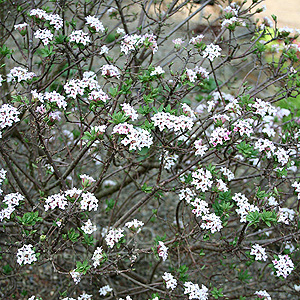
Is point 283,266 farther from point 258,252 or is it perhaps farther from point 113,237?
point 113,237

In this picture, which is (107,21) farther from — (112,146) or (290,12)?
(112,146)

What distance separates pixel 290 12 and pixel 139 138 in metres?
8.30

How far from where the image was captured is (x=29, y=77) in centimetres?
219

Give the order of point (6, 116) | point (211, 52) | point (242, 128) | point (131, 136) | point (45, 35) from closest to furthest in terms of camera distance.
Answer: point (131, 136)
point (6, 116)
point (242, 128)
point (45, 35)
point (211, 52)

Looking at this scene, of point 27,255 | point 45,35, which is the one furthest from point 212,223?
point 45,35

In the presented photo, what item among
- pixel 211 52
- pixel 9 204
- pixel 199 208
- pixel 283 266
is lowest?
pixel 283 266

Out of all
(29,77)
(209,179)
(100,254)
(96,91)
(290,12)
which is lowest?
(100,254)

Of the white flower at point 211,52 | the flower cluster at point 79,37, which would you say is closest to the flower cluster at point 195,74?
the white flower at point 211,52

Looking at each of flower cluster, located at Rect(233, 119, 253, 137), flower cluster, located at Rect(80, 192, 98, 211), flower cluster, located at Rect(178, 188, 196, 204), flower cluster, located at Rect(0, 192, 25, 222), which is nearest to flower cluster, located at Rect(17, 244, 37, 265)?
flower cluster, located at Rect(0, 192, 25, 222)

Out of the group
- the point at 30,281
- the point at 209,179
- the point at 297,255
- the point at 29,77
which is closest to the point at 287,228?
the point at 297,255

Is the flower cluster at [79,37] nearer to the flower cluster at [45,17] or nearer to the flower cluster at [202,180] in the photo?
the flower cluster at [45,17]

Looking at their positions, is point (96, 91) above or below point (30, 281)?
above

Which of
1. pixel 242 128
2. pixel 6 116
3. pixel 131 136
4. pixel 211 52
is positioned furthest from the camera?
pixel 211 52

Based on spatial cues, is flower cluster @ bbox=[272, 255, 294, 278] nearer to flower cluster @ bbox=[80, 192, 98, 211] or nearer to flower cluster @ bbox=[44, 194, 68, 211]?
flower cluster @ bbox=[80, 192, 98, 211]
